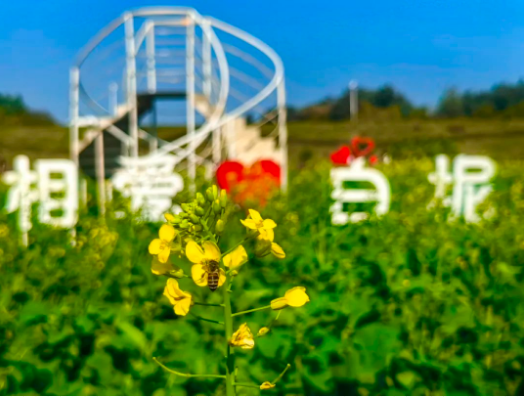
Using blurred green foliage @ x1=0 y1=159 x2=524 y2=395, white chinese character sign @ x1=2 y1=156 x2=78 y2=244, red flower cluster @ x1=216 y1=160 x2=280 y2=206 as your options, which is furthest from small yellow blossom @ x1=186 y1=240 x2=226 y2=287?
white chinese character sign @ x1=2 y1=156 x2=78 y2=244

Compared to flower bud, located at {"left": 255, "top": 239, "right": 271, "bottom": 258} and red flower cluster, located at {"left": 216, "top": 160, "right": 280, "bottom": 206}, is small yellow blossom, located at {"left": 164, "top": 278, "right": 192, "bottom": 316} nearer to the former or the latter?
flower bud, located at {"left": 255, "top": 239, "right": 271, "bottom": 258}

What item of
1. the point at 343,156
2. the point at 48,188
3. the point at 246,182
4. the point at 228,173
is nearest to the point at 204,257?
the point at 246,182

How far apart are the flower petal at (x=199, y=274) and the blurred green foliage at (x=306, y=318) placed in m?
0.56

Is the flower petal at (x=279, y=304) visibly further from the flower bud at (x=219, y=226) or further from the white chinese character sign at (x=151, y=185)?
the white chinese character sign at (x=151, y=185)

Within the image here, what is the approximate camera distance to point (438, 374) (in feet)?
4.71

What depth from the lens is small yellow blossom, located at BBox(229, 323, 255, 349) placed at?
0.82 meters

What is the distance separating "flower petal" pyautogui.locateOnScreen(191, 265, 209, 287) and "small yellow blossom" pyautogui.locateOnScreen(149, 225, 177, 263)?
0.19ft

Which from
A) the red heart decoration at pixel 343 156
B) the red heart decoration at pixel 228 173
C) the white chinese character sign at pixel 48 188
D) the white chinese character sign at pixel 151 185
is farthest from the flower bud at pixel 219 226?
the red heart decoration at pixel 343 156

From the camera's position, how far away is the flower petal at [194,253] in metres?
0.82

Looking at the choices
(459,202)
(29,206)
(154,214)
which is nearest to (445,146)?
(459,202)

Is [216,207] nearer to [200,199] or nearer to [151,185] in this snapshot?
[200,199]

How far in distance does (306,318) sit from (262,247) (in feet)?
2.28

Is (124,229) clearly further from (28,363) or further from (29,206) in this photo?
(28,363)

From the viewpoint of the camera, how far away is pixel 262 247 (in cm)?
90
